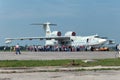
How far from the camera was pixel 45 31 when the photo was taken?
136 metres

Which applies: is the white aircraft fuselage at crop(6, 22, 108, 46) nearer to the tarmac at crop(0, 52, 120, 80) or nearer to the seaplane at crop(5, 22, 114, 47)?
the seaplane at crop(5, 22, 114, 47)

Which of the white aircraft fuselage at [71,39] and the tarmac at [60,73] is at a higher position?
the white aircraft fuselage at [71,39]

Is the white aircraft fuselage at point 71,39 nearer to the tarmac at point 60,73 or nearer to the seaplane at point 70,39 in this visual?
the seaplane at point 70,39

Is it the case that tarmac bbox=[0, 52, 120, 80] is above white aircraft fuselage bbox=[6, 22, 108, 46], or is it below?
below

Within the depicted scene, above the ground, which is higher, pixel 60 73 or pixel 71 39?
pixel 71 39

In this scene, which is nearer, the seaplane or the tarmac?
the tarmac

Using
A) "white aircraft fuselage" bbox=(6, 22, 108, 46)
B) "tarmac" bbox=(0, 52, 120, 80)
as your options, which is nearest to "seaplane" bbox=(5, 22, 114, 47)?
"white aircraft fuselage" bbox=(6, 22, 108, 46)

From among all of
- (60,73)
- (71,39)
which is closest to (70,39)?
(71,39)

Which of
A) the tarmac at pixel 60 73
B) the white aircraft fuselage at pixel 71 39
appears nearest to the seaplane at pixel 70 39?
the white aircraft fuselage at pixel 71 39

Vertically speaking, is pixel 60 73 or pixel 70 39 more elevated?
pixel 70 39

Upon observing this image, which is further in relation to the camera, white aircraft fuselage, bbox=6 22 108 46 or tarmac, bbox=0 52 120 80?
white aircraft fuselage, bbox=6 22 108 46

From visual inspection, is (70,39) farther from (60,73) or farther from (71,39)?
(60,73)

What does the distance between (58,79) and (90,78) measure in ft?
4.25

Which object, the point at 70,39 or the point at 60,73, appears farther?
the point at 70,39
